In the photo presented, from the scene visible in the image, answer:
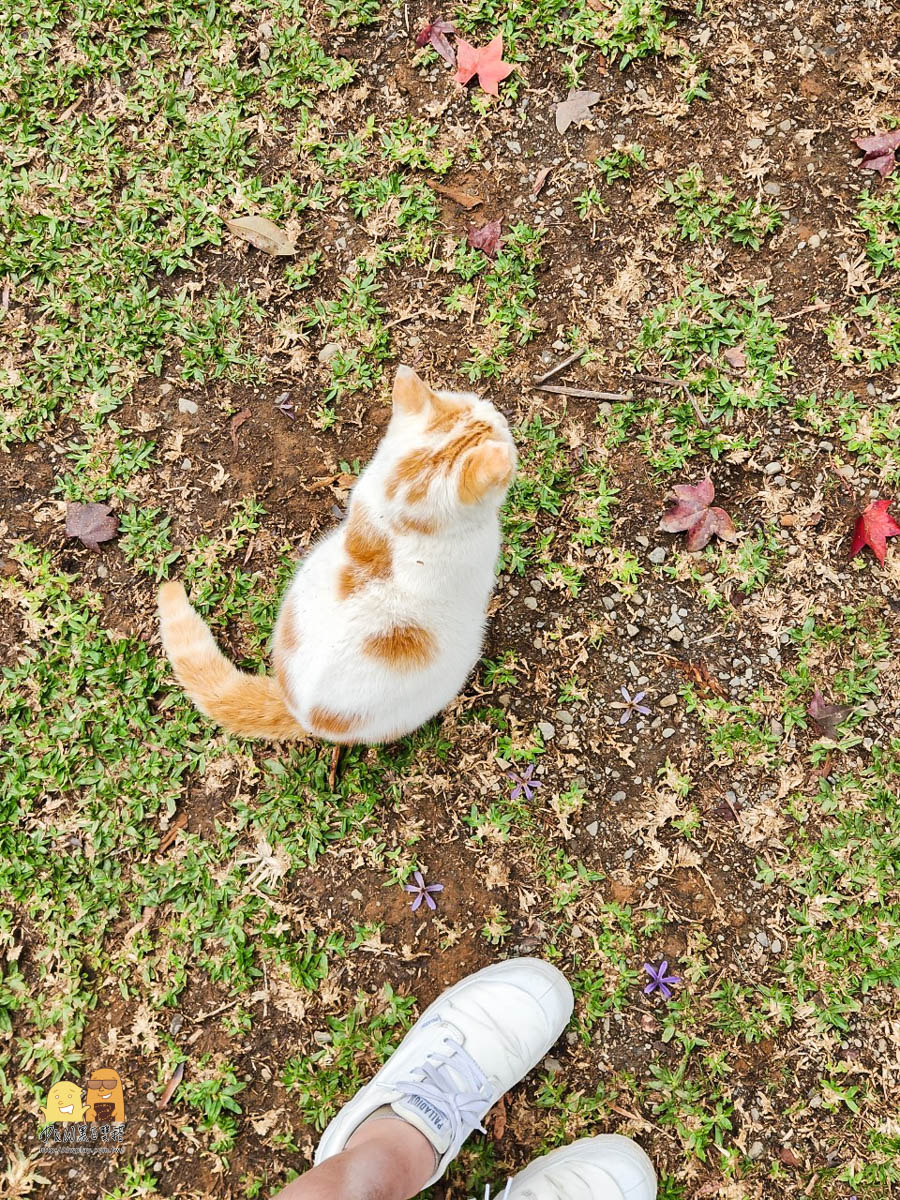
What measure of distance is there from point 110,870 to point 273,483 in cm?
162

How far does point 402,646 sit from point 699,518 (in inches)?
54.4

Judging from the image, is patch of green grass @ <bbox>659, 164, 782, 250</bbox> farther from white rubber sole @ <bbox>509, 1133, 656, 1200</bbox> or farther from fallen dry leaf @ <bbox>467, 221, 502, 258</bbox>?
white rubber sole @ <bbox>509, 1133, 656, 1200</bbox>

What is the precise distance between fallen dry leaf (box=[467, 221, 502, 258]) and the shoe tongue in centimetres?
311

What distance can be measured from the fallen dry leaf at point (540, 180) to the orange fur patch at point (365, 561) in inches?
67.1

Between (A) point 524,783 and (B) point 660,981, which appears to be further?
(A) point 524,783

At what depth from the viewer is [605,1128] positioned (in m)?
2.71

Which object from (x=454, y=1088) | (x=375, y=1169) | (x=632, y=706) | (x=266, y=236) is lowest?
(x=454, y=1088)

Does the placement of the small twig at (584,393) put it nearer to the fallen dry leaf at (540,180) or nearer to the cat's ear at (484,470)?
the fallen dry leaf at (540,180)

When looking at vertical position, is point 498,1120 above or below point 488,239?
below

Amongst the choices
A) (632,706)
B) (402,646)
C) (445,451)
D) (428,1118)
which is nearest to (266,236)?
(445,451)

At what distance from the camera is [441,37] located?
3.08 metres

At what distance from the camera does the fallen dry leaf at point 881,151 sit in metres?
2.96

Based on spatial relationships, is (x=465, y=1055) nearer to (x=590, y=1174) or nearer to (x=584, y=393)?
(x=590, y=1174)

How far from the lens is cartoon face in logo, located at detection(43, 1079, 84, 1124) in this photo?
9.02 feet
